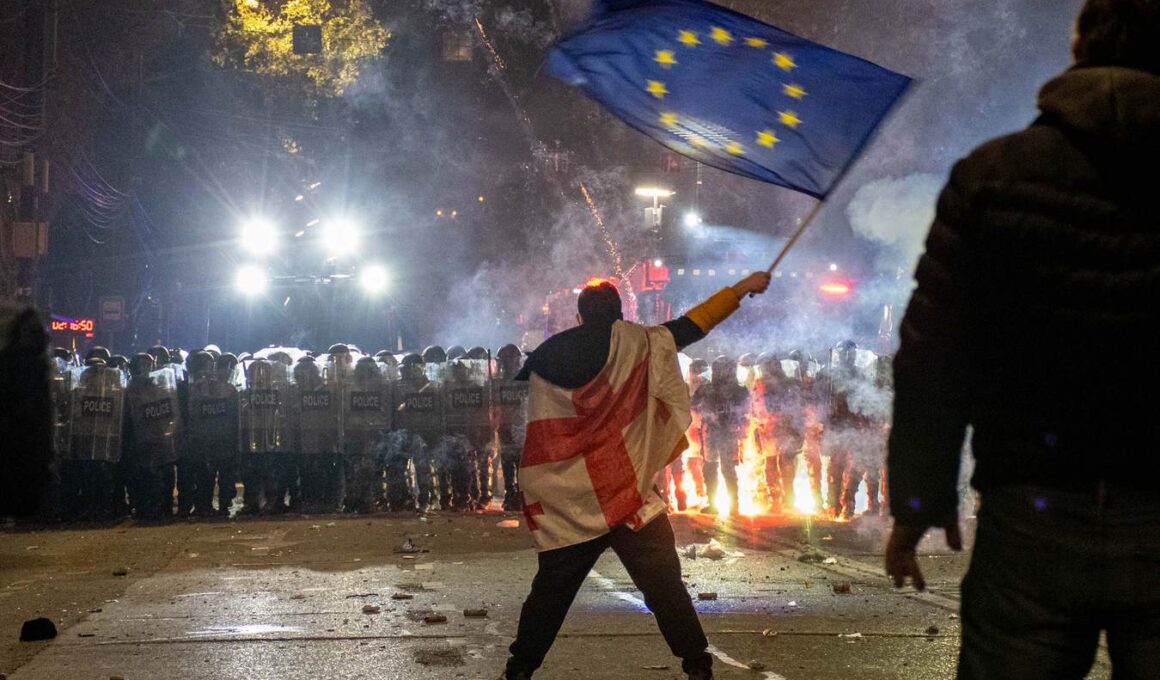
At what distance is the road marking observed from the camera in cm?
597

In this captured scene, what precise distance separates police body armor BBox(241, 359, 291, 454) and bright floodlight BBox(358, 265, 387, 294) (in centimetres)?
1828

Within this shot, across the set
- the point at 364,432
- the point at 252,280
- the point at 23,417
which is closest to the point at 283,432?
the point at 364,432

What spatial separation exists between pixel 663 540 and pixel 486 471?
27.7 feet

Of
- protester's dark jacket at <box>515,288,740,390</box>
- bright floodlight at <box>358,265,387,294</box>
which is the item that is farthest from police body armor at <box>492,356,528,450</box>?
bright floodlight at <box>358,265,387,294</box>

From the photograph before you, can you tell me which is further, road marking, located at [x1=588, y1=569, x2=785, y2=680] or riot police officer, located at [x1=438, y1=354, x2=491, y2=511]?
riot police officer, located at [x1=438, y1=354, x2=491, y2=511]

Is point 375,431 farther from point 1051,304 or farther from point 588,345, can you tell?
point 1051,304

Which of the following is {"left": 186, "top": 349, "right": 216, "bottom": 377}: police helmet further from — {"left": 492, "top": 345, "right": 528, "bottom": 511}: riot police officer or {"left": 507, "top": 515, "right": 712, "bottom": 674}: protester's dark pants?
{"left": 507, "top": 515, "right": 712, "bottom": 674}: protester's dark pants

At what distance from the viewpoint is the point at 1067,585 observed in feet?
7.68

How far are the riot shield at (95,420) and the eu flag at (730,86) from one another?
9.10m

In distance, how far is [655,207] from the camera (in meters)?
45.9

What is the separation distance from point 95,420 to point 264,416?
1725 millimetres

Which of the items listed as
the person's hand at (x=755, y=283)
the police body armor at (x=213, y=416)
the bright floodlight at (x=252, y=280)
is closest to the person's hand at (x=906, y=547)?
the person's hand at (x=755, y=283)

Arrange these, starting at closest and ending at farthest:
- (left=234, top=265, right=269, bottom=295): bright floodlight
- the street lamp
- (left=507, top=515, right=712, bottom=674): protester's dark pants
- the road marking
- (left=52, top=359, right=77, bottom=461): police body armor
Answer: (left=507, top=515, right=712, bottom=674): protester's dark pants
the road marking
(left=52, top=359, right=77, bottom=461): police body armor
(left=234, top=265, right=269, bottom=295): bright floodlight
the street lamp

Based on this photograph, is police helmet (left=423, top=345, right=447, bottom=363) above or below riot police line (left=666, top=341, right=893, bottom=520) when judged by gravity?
above
